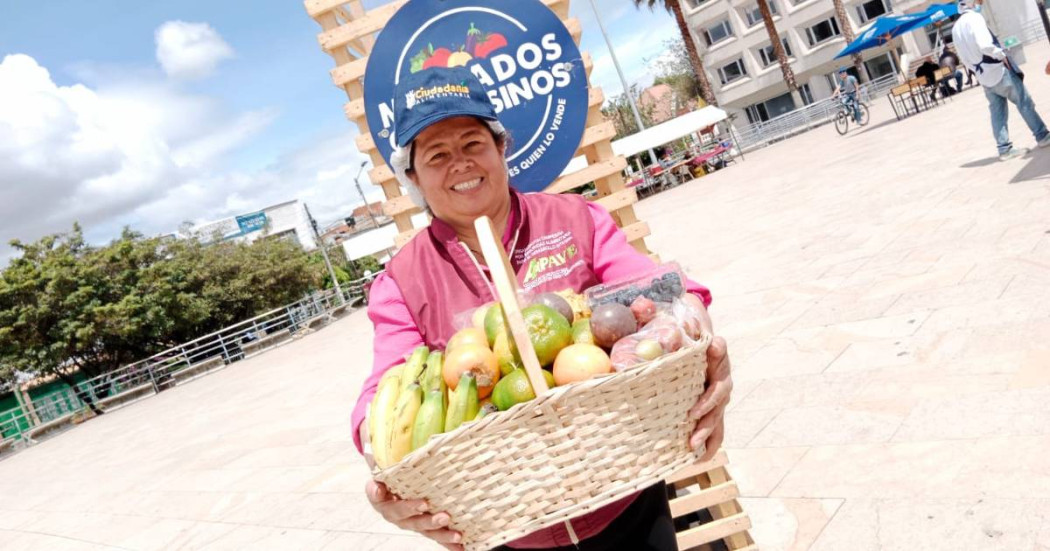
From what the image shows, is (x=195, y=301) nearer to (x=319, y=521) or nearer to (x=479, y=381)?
(x=319, y=521)

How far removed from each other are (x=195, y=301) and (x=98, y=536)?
73.7 feet

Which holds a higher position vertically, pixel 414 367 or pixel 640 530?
pixel 414 367

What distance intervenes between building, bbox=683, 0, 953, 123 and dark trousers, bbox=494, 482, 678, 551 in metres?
37.7

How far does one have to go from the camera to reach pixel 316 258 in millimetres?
44844

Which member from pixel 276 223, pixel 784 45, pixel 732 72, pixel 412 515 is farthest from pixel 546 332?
pixel 276 223

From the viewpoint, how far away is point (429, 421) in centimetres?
141

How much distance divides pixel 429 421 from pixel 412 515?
23 cm

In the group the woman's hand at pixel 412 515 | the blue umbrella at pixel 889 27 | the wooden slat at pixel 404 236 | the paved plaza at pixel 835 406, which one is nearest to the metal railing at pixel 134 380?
the paved plaza at pixel 835 406

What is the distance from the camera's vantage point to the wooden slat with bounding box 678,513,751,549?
2.49m

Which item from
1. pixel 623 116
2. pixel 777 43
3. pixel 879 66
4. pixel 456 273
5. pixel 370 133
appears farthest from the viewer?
pixel 623 116

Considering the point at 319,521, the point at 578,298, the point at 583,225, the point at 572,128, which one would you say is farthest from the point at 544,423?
the point at 319,521

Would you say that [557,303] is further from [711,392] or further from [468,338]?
[711,392]

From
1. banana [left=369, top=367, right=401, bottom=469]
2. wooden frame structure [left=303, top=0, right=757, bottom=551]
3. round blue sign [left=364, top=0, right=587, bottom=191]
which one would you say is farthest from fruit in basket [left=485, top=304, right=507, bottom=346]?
wooden frame structure [left=303, top=0, right=757, bottom=551]

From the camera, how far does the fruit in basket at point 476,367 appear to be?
1486mm
